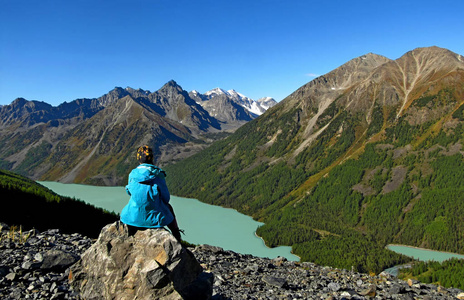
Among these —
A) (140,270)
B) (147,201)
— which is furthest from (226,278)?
(147,201)

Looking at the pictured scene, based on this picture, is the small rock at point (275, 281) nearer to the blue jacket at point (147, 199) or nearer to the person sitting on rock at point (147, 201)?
the person sitting on rock at point (147, 201)

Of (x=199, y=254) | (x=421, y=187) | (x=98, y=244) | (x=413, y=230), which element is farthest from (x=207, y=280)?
(x=421, y=187)

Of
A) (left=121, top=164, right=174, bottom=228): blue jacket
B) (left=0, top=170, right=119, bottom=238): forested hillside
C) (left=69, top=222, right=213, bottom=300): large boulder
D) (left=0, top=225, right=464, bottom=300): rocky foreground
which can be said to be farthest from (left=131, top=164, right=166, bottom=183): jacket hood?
(left=0, top=170, right=119, bottom=238): forested hillside

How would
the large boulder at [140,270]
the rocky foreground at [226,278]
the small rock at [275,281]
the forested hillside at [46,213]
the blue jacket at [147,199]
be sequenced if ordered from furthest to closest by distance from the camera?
1. the forested hillside at [46,213]
2. the small rock at [275,281]
3. the rocky foreground at [226,278]
4. the blue jacket at [147,199]
5. the large boulder at [140,270]

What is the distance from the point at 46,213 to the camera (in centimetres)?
2180

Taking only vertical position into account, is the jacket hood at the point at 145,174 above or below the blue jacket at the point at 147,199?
above

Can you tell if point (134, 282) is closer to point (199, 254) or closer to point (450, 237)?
point (199, 254)

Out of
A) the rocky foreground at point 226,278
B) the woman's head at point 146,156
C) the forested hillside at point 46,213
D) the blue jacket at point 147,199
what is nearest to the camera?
the blue jacket at point 147,199

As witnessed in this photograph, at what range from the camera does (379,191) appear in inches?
7840

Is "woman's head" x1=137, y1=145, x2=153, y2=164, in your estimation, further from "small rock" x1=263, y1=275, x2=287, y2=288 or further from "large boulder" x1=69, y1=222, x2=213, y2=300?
"small rock" x1=263, y1=275, x2=287, y2=288

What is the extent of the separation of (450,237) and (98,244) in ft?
621

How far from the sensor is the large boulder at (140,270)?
8.93 meters

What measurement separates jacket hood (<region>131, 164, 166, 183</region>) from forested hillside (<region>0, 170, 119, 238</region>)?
45.2ft

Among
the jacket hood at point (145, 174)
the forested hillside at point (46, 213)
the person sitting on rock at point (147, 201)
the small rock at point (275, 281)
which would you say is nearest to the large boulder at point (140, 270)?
the person sitting on rock at point (147, 201)
